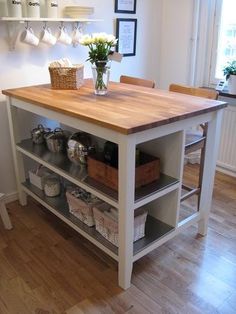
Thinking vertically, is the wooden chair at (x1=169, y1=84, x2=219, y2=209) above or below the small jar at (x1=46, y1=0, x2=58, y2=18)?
below

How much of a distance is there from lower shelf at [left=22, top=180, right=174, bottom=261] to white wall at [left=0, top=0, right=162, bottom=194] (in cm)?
50

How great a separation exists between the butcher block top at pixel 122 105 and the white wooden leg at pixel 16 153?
0.15 meters

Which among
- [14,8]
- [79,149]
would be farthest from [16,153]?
[14,8]

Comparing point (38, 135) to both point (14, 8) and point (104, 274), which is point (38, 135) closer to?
point (14, 8)

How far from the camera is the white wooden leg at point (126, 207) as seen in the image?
4.67 ft

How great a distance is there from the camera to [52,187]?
7.39ft

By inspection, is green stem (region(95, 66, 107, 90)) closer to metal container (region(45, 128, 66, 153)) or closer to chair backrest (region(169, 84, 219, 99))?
metal container (region(45, 128, 66, 153))

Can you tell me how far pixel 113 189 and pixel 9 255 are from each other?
831 millimetres

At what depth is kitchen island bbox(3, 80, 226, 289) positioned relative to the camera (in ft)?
4.87

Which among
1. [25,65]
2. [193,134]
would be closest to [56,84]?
[25,65]

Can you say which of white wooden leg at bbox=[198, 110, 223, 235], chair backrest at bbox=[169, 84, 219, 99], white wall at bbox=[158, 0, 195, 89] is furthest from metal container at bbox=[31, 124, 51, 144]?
white wall at bbox=[158, 0, 195, 89]

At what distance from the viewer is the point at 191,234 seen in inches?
85.8

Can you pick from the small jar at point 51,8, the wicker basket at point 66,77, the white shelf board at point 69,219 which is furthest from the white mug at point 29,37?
the white shelf board at point 69,219

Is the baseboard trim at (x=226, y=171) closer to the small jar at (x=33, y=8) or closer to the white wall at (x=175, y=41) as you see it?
the white wall at (x=175, y=41)
